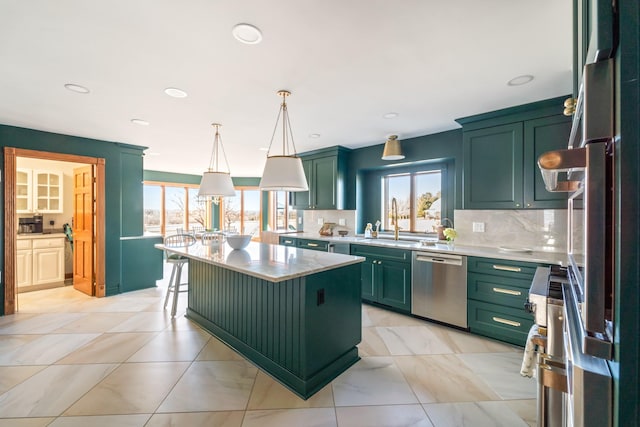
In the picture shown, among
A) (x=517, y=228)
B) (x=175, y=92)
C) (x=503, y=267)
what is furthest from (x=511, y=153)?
(x=175, y=92)

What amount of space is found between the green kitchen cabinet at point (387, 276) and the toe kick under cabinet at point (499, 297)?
753mm

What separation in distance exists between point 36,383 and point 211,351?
1276 mm

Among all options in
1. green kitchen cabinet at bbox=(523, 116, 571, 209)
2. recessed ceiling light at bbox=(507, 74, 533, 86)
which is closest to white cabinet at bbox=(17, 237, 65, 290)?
recessed ceiling light at bbox=(507, 74, 533, 86)

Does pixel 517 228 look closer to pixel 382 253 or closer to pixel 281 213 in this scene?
pixel 382 253

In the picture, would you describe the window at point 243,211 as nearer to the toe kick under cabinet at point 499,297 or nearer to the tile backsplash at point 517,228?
the tile backsplash at point 517,228

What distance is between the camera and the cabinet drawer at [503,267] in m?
2.67

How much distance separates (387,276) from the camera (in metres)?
3.76

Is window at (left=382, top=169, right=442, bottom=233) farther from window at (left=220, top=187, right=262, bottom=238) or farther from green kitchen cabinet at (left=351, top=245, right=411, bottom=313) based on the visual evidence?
window at (left=220, top=187, right=262, bottom=238)

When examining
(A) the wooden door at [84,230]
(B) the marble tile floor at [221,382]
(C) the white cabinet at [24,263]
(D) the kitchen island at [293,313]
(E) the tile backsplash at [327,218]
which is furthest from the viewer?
(E) the tile backsplash at [327,218]

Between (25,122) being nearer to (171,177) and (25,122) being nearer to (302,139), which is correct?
(302,139)

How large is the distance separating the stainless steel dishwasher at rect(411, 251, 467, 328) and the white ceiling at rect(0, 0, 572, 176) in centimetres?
171

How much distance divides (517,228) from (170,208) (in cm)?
892

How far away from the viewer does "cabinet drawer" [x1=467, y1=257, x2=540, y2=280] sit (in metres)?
2.67

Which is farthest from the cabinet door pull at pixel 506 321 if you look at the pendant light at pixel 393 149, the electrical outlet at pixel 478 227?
the pendant light at pixel 393 149
